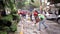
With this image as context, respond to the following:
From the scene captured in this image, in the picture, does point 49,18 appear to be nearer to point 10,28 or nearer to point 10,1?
point 10,28

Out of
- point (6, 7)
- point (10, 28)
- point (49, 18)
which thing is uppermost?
point (6, 7)

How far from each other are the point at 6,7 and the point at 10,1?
17.8 inches

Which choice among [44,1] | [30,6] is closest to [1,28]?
[44,1]

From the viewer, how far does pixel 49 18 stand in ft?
100

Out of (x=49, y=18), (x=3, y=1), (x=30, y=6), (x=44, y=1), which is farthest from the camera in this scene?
(x=30, y=6)

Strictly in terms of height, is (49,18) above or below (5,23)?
below

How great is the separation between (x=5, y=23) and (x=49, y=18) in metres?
19.8

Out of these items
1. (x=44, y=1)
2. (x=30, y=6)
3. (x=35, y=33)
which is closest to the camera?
(x=35, y=33)

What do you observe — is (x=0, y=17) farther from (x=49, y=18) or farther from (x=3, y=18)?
(x=49, y=18)

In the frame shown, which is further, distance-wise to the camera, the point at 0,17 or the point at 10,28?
the point at 10,28

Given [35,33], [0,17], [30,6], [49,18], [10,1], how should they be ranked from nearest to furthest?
[10,1], [0,17], [35,33], [49,18], [30,6]

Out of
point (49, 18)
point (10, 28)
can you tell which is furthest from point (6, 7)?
point (49, 18)

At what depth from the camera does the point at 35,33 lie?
13773 millimetres

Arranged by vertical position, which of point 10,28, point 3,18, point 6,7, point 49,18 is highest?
point 6,7
